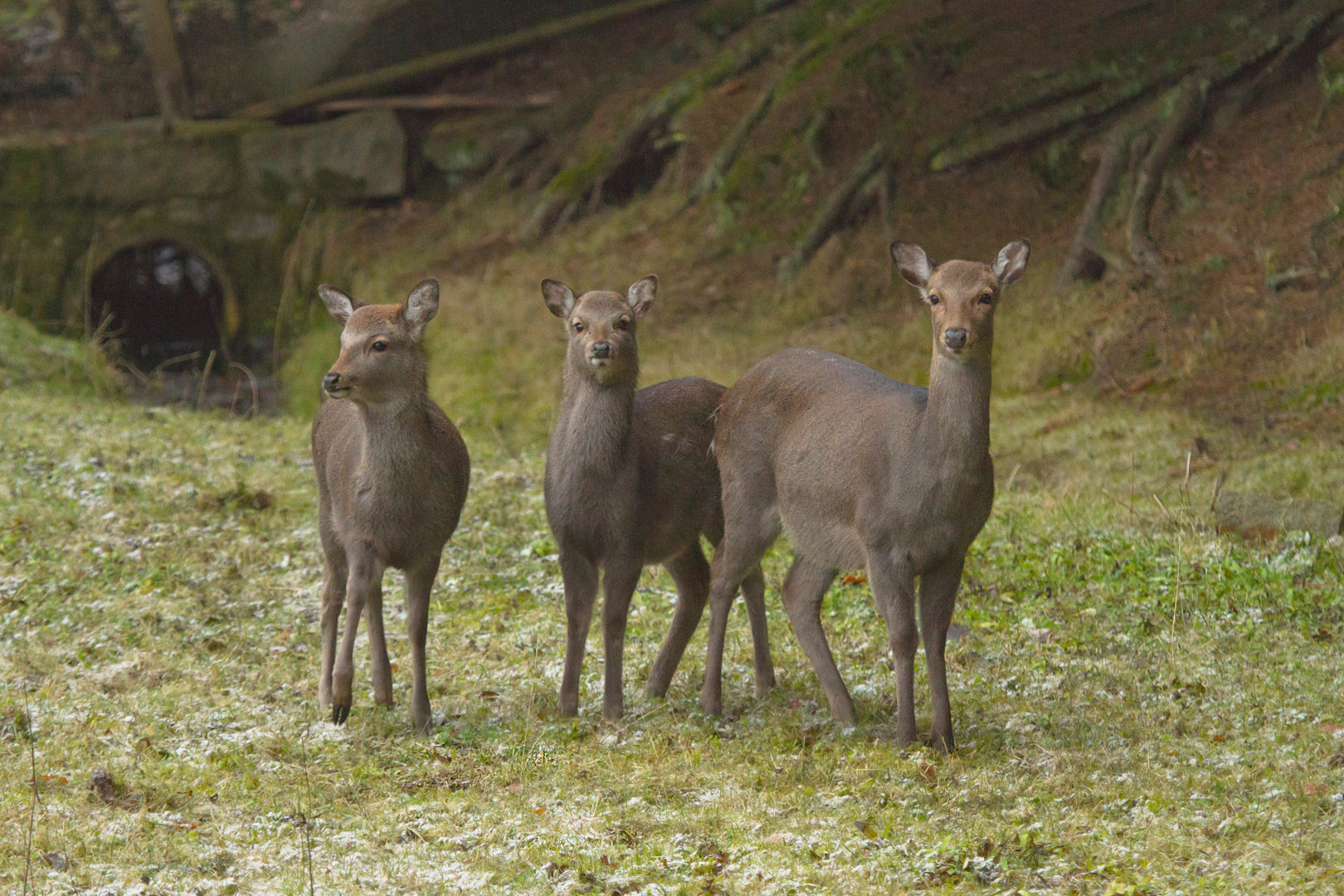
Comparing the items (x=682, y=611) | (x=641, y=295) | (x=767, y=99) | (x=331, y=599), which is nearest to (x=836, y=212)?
(x=767, y=99)

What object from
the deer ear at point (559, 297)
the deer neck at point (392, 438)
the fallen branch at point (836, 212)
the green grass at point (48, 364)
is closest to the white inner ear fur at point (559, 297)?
the deer ear at point (559, 297)

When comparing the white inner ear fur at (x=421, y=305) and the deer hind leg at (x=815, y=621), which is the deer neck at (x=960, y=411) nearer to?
the deer hind leg at (x=815, y=621)

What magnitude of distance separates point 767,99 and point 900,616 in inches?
500

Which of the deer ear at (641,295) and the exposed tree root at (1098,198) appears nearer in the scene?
the deer ear at (641,295)

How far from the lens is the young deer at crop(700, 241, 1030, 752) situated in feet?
20.3

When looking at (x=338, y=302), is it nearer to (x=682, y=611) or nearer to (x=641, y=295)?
(x=641, y=295)

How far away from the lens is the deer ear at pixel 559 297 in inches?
286

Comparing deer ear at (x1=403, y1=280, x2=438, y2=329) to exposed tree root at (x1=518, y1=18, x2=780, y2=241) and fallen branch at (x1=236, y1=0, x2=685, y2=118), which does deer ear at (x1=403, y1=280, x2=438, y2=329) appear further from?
fallen branch at (x1=236, y1=0, x2=685, y2=118)

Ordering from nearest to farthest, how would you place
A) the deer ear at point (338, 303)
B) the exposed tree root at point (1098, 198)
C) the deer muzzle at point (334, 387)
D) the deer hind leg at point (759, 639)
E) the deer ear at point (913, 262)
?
the deer ear at point (913, 262)
the deer muzzle at point (334, 387)
the deer ear at point (338, 303)
the deer hind leg at point (759, 639)
the exposed tree root at point (1098, 198)

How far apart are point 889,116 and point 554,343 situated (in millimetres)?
4727

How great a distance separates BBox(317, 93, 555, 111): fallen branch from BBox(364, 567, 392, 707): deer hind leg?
15.6 m

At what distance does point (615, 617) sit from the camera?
7.03m

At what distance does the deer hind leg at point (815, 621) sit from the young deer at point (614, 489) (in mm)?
256

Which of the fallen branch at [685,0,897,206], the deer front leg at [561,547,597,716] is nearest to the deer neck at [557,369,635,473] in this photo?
the deer front leg at [561,547,597,716]
